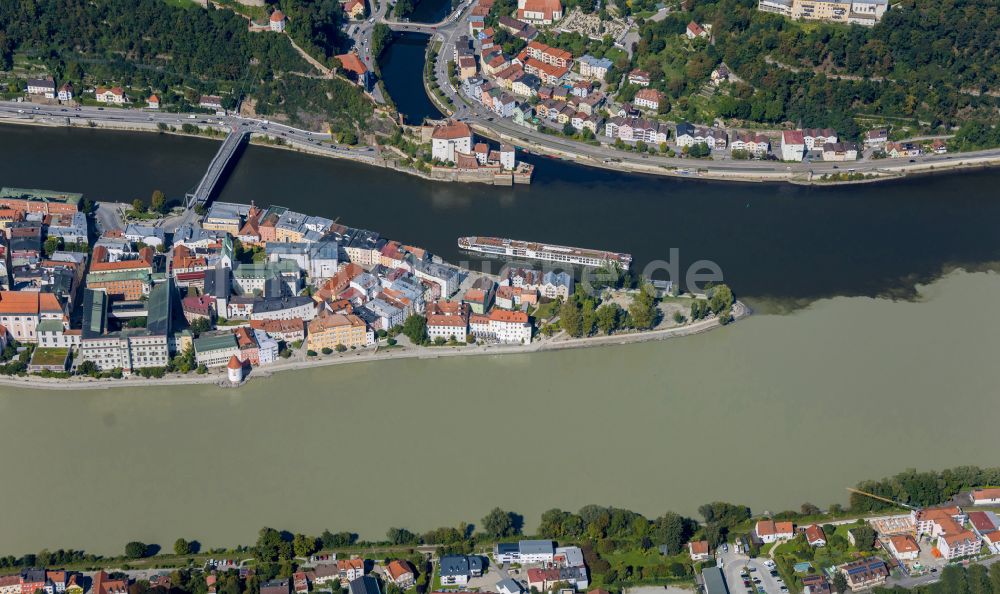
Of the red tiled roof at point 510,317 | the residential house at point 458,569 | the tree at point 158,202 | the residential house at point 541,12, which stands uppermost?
the residential house at point 541,12

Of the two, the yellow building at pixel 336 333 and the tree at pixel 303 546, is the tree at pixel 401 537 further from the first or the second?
the yellow building at pixel 336 333

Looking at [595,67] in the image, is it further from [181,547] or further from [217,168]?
[181,547]

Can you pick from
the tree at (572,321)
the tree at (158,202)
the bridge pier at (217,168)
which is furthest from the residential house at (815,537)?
the tree at (158,202)

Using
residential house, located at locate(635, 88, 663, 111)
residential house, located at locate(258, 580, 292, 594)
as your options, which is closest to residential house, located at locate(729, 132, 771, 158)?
residential house, located at locate(635, 88, 663, 111)

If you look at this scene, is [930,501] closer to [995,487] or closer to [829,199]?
[995,487]

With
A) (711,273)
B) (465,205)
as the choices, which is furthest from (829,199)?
(465,205)

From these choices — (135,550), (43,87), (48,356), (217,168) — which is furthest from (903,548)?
(43,87)

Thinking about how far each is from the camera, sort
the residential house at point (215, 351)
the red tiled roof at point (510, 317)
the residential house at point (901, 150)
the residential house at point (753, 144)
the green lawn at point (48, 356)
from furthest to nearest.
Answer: the residential house at point (901, 150), the residential house at point (753, 144), the red tiled roof at point (510, 317), the residential house at point (215, 351), the green lawn at point (48, 356)
